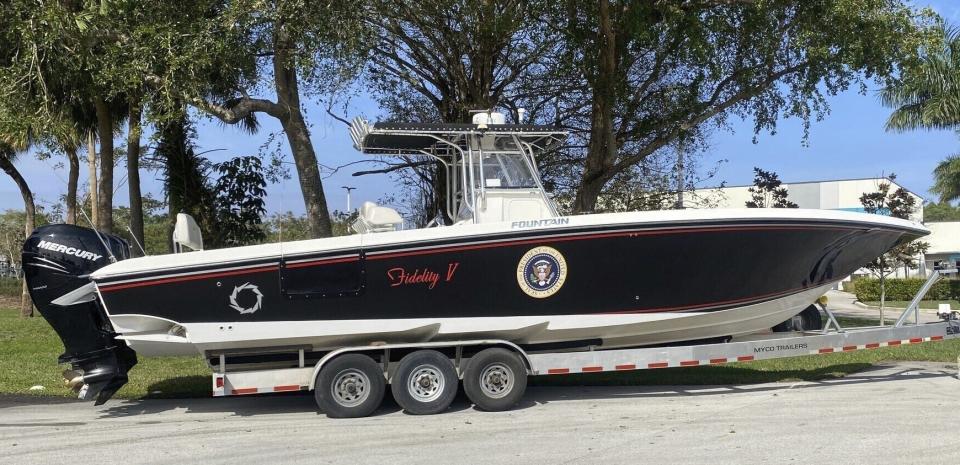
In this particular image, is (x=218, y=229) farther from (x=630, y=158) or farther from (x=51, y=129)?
(x=630, y=158)

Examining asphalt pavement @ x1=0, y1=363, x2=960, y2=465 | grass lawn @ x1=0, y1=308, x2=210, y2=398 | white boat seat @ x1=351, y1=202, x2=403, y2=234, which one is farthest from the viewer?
grass lawn @ x1=0, y1=308, x2=210, y2=398

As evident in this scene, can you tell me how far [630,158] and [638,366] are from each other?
24.9ft

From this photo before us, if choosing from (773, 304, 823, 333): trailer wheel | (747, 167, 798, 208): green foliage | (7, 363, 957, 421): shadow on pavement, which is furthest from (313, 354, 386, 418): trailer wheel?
(747, 167, 798, 208): green foliage

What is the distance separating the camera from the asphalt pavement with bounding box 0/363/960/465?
19.7 ft

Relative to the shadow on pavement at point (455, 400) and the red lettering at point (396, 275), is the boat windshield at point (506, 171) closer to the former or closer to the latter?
the red lettering at point (396, 275)

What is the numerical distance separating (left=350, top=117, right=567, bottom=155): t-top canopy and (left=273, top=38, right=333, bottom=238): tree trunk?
11.9ft

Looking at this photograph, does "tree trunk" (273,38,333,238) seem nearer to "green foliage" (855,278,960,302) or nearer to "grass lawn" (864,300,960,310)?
"grass lawn" (864,300,960,310)

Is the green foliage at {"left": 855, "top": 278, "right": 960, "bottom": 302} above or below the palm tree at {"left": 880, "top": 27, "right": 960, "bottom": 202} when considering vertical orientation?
below

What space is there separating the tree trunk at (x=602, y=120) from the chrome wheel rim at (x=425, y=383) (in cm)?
715

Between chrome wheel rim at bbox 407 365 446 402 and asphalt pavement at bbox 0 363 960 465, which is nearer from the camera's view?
asphalt pavement at bbox 0 363 960 465

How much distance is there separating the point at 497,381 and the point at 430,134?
2.63 meters

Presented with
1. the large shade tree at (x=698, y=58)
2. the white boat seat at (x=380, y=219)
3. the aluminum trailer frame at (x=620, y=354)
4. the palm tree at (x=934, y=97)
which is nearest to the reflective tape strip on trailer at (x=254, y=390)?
the aluminum trailer frame at (x=620, y=354)

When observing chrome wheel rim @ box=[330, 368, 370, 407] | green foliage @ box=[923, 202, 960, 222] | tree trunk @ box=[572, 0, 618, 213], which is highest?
green foliage @ box=[923, 202, 960, 222]

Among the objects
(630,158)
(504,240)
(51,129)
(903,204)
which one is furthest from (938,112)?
(51,129)
